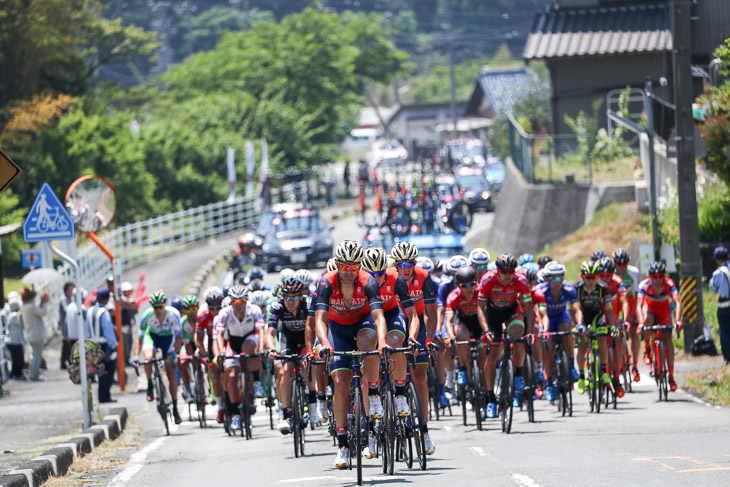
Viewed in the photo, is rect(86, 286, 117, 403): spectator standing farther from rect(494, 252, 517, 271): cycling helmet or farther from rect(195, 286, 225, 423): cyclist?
rect(494, 252, 517, 271): cycling helmet

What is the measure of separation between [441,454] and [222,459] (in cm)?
244

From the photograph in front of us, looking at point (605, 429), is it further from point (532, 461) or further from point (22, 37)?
point (22, 37)

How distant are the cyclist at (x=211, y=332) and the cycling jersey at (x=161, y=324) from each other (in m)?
0.46

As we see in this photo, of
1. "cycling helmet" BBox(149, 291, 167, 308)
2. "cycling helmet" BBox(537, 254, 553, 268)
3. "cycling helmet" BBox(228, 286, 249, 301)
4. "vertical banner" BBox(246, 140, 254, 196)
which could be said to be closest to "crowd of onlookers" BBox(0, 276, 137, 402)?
"cycling helmet" BBox(149, 291, 167, 308)

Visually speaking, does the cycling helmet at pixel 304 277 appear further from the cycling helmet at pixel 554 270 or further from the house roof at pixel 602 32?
the house roof at pixel 602 32

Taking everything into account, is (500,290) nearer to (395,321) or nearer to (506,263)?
(506,263)

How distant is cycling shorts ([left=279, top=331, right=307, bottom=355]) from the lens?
50.2 feet

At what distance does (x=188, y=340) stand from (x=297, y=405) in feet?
16.1

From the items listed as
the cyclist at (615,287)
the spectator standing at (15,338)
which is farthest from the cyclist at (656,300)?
the spectator standing at (15,338)

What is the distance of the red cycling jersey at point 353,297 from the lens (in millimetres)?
12023

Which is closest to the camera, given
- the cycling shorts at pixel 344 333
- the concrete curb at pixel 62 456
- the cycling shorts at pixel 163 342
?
the cycling shorts at pixel 344 333

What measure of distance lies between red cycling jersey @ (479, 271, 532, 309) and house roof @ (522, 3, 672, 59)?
24.3 meters

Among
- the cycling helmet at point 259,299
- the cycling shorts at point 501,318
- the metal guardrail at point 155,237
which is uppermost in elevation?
the metal guardrail at point 155,237

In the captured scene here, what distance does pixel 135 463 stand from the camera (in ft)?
49.1
